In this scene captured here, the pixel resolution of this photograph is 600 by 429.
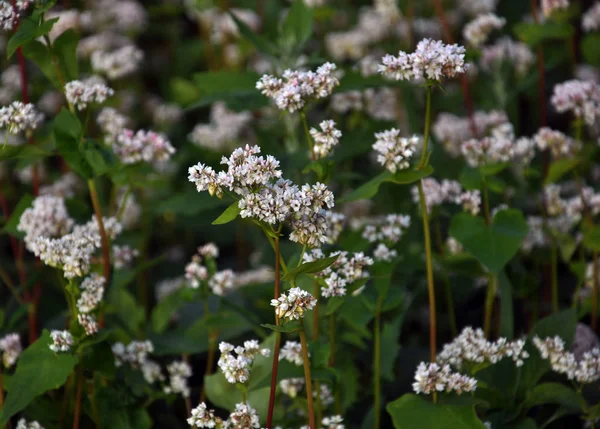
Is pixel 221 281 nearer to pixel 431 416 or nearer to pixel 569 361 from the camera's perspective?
pixel 431 416

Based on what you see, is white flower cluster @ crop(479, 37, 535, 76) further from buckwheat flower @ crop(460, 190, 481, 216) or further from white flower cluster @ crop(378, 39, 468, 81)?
white flower cluster @ crop(378, 39, 468, 81)

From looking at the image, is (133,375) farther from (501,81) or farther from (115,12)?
(115,12)

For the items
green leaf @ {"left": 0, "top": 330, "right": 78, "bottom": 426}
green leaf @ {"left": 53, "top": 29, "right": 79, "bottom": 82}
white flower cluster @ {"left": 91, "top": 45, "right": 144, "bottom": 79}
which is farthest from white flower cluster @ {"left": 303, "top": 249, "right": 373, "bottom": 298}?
white flower cluster @ {"left": 91, "top": 45, "right": 144, "bottom": 79}

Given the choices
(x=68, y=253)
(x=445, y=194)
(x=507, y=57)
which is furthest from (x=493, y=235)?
(x=507, y=57)

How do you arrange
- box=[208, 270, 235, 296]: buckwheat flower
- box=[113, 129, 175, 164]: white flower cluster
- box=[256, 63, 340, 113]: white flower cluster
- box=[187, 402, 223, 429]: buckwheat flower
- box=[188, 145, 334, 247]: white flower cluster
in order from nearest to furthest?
1. box=[188, 145, 334, 247]: white flower cluster
2. box=[187, 402, 223, 429]: buckwheat flower
3. box=[256, 63, 340, 113]: white flower cluster
4. box=[208, 270, 235, 296]: buckwheat flower
5. box=[113, 129, 175, 164]: white flower cluster

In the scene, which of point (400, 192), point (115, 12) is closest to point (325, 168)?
point (400, 192)

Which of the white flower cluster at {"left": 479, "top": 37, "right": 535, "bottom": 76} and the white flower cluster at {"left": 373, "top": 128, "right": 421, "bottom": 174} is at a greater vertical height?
the white flower cluster at {"left": 479, "top": 37, "right": 535, "bottom": 76}

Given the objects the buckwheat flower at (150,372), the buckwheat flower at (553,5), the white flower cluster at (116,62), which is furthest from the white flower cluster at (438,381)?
the white flower cluster at (116,62)
